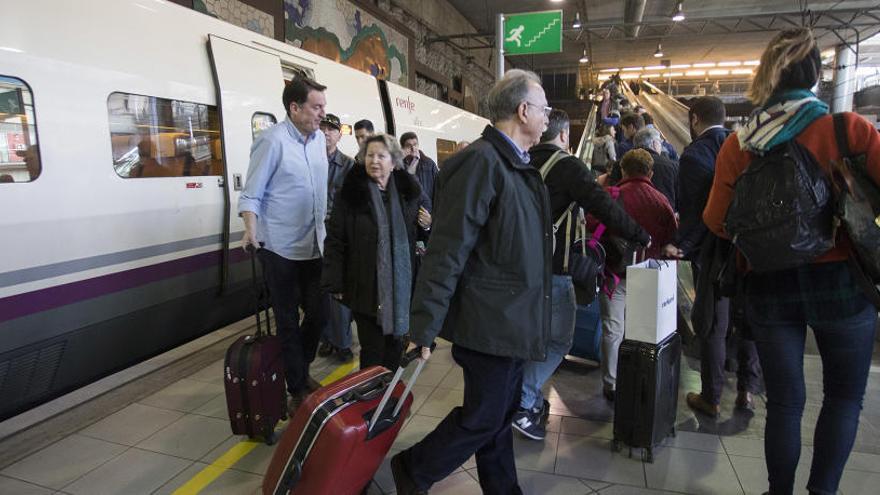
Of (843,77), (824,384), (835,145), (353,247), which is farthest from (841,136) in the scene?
(843,77)

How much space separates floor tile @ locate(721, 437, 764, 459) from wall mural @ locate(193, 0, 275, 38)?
25.6 ft

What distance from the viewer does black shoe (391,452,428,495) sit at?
215 cm

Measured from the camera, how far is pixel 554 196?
257cm

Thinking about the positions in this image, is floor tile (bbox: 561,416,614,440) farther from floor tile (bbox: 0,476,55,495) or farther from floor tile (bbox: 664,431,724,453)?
floor tile (bbox: 0,476,55,495)

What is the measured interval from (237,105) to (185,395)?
7.88ft

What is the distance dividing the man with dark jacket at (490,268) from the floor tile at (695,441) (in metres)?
1.33

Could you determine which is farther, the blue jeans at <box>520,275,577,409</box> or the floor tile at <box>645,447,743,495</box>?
the blue jeans at <box>520,275,577,409</box>

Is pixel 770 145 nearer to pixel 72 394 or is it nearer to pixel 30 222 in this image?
pixel 30 222

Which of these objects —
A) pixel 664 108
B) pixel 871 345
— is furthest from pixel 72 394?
pixel 664 108

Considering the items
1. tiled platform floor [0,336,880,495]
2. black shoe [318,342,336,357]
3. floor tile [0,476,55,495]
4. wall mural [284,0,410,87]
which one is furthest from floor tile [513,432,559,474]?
wall mural [284,0,410,87]

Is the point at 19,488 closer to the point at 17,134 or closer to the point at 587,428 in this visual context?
the point at 17,134

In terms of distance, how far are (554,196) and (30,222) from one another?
282cm

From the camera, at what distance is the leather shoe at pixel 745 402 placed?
3199mm

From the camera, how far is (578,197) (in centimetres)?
254
